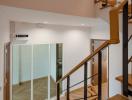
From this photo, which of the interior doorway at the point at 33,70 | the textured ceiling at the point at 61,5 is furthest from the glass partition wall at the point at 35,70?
the textured ceiling at the point at 61,5

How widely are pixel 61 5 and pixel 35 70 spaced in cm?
320

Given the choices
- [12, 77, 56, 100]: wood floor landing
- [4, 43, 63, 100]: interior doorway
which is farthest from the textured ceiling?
[12, 77, 56, 100]: wood floor landing

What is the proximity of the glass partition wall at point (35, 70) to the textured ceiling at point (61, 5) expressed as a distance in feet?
8.04

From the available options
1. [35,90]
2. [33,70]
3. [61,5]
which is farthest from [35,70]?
[61,5]

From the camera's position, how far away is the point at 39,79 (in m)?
6.44

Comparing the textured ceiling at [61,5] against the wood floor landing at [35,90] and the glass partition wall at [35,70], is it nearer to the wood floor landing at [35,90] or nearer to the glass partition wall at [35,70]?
the glass partition wall at [35,70]

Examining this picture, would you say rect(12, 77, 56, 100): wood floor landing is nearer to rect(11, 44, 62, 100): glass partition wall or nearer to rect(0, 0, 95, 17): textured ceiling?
rect(11, 44, 62, 100): glass partition wall

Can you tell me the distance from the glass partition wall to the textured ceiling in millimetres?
2451

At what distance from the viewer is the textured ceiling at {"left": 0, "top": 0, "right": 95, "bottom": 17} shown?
2980mm

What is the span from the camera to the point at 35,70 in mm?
6293

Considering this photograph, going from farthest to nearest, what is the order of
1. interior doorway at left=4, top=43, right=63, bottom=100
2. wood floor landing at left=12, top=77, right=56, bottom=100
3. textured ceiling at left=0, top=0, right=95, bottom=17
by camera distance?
wood floor landing at left=12, top=77, right=56, bottom=100
interior doorway at left=4, top=43, right=63, bottom=100
textured ceiling at left=0, top=0, right=95, bottom=17

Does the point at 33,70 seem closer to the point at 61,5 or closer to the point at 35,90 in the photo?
the point at 35,90

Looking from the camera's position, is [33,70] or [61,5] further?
[33,70]

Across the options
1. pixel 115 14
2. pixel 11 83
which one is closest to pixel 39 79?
pixel 11 83
